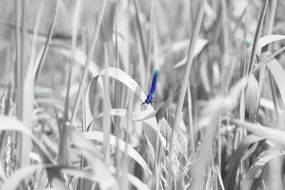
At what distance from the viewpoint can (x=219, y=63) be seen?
153 centimetres

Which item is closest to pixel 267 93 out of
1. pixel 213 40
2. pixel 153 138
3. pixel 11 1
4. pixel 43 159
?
pixel 213 40

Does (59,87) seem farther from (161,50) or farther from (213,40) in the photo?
Result: (213,40)

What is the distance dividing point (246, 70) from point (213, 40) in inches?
20.9

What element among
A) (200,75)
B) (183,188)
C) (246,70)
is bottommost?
(183,188)

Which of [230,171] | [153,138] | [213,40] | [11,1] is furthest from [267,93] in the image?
[11,1]

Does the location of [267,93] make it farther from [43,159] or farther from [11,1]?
[11,1]

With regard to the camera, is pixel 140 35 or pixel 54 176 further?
pixel 140 35

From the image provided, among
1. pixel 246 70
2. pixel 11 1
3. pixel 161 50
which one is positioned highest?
pixel 11 1

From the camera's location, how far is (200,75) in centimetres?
154

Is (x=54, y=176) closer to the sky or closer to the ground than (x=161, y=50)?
closer to the ground

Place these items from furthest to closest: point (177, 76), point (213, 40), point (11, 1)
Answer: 1. point (11, 1)
2. point (177, 76)
3. point (213, 40)

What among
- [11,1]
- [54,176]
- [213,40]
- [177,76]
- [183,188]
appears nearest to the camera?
[54,176]

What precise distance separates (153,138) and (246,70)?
8.6 inches

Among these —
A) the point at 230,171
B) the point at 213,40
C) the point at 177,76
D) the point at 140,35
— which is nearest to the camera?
the point at 230,171
